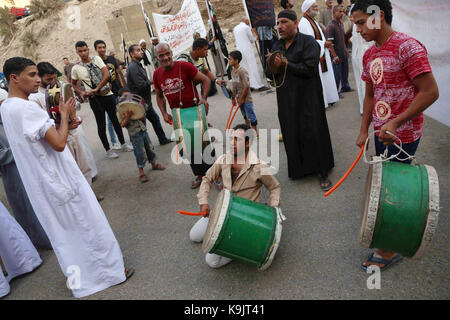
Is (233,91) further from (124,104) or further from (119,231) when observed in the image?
(119,231)

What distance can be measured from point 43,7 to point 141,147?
1113 inches

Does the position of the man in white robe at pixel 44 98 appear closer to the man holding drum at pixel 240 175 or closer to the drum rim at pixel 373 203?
the man holding drum at pixel 240 175

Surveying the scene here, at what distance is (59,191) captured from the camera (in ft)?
7.93

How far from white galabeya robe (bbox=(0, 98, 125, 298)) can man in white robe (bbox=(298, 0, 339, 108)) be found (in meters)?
3.93

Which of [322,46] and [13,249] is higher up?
[322,46]

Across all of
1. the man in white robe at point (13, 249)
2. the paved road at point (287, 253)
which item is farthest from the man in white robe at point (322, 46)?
the man in white robe at point (13, 249)

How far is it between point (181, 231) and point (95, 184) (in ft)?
8.34

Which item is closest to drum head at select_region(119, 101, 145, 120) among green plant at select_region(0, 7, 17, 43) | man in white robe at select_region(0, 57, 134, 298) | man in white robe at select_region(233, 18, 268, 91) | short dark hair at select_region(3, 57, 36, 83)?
man in white robe at select_region(0, 57, 134, 298)

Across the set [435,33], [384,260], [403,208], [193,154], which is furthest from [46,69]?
[435,33]

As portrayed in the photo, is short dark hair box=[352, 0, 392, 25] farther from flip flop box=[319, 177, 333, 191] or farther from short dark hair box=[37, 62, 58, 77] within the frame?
short dark hair box=[37, 62, 58, 77]

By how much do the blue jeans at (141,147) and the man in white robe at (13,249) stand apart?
6.30 feet

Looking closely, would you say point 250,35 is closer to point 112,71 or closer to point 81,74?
point 112,71

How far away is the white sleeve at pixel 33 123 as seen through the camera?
7.26ft

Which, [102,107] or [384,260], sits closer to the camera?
[384,260]
